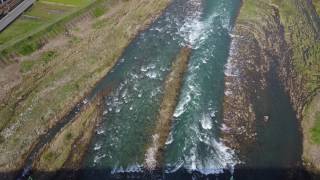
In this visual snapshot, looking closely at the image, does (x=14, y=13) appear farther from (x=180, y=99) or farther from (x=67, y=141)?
(x=180, y=99)

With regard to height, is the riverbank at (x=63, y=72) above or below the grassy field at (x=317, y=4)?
below

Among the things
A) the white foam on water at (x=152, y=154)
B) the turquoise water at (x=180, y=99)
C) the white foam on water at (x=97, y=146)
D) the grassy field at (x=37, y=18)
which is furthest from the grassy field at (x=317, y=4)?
the white foam on water at (x=97, y=146)

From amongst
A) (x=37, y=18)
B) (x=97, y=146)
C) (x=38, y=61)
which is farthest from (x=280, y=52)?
(x=37, y=18)

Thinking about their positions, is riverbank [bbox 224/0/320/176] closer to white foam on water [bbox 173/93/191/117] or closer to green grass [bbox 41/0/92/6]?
white foam on water [bbox 173/93/191/117]

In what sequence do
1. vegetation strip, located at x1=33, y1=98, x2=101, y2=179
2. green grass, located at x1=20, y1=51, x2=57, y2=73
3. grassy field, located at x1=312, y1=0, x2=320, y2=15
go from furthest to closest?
1. grassy field, located at x1=312, y1=0, x2=320, y2=15
2. green grass, located at x1=20, y1=51, x2=57, y2=73
3. vegetation strip, located at x1=33, y1=98, x2=101, y2=179

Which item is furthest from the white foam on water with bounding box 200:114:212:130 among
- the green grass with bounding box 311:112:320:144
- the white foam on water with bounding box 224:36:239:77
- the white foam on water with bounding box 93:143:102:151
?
the white foam on water with bounding box 93:143:102:151

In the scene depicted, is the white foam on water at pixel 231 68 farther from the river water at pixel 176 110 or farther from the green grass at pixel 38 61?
the green grass at pixel 38 61

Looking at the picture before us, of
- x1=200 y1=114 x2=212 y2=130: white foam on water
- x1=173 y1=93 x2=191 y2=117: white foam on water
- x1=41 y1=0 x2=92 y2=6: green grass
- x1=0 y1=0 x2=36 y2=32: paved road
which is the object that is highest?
x1=0 y1=0 x2=36 y2=32: paved road

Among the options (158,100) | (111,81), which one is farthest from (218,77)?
(111,81)
